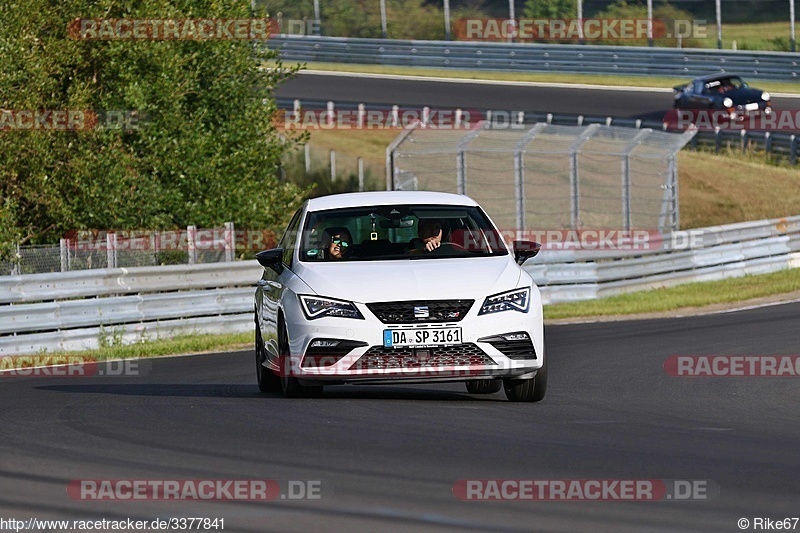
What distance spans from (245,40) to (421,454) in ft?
63.0

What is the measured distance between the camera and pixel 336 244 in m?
11.2

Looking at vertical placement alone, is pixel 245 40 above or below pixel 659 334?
above

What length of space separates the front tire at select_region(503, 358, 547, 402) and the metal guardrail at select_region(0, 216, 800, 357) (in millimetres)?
8012

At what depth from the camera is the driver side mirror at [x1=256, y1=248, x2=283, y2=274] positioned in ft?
38.0

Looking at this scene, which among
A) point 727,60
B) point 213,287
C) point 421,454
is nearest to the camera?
point 421,454

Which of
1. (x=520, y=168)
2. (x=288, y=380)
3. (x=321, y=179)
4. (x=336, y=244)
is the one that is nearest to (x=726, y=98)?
(x=321, y=179)

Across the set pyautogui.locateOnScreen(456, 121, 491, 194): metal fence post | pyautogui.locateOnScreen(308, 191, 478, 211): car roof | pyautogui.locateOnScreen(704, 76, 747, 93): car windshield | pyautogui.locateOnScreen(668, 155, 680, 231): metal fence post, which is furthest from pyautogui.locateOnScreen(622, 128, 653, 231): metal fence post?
pyautogui.locateOnScreen(308, 191, 478, 211): car roof

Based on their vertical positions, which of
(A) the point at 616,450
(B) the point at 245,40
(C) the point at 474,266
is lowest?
(A) the point at 616,450

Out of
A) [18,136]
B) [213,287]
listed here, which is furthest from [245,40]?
[213,287]

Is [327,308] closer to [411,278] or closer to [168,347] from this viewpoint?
[411,278]

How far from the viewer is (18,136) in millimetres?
23531

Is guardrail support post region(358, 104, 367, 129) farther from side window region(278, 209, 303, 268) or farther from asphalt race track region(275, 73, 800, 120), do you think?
side window region(278, 209, 303, 268)

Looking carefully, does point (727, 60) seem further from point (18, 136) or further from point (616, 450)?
point (616, 450)

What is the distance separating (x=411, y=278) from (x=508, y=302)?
2.33ft
